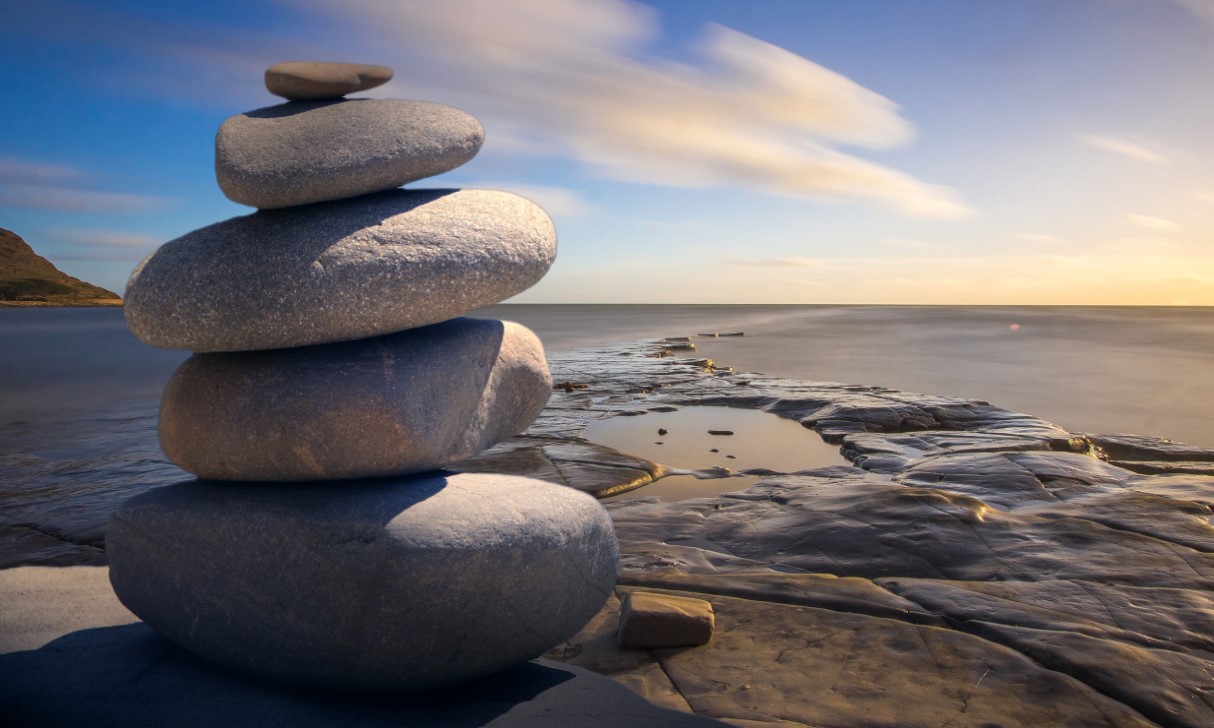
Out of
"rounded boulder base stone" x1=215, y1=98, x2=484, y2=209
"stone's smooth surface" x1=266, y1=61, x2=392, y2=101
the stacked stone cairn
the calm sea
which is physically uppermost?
"stone's smooth surface" x1=266, y1=61, x2=392, y2=101

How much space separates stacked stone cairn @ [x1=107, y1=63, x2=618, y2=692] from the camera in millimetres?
3258

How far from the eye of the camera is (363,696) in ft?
10.9

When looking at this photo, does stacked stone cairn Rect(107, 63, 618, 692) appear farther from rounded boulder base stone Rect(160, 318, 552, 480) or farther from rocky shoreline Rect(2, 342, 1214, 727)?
rocky shoreline Rect(2, 342, 1214, 727)

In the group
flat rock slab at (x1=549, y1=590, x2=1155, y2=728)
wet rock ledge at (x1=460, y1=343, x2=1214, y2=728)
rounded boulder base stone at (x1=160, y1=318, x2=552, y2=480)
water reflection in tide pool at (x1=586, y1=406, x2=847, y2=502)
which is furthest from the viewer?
water reflection in tide pool at (x1=586, y1=406, x2=847, y2=502)

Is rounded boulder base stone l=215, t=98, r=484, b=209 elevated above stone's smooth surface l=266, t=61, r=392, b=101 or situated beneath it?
situated beneath

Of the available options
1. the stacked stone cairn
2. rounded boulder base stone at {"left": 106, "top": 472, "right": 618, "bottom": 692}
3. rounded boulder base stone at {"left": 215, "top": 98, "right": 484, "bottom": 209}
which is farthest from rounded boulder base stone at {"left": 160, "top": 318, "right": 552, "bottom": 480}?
rounded boulder base stone at {"left": 215, "top": 98, "right": 484, "bottom": 209}

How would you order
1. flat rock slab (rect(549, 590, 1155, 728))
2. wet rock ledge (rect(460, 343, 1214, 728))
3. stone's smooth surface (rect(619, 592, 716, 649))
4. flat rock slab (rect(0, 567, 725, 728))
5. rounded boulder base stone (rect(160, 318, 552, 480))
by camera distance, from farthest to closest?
Answer: stone's smooth surface (rect(619, 592, 716, 649)), rounded boulder base stone (rect(160, 318, 552, 480)), wet rock ledge (rect(460, 343, 1214, 728)), flat rock slab (rect(549, 590, 1155, 728)), flat rock slab (rect(0, 567, 725, 728))

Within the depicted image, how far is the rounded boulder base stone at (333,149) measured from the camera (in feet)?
11.7

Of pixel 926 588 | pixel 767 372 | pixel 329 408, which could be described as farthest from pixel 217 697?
pixel 767 372

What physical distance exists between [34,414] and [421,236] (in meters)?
14.8

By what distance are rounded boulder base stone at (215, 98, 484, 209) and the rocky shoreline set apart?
2.51 meters

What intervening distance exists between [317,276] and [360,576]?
129 cm

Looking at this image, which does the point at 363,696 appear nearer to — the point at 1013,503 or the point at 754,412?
the point at 1013,503

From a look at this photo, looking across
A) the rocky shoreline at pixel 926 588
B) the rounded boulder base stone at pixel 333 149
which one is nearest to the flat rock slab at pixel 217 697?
the rocky shoreline at pixel 926 588
